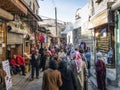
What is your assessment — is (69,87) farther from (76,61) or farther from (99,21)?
(99,21)

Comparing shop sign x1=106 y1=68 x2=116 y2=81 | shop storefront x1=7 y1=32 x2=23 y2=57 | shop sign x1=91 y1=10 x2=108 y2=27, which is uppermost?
shop sign x1=91 y1=10 x2=108 y2=27

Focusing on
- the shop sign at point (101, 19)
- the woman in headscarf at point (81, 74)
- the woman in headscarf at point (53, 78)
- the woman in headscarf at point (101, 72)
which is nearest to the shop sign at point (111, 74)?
the woman in headscarf at point (101, 72)

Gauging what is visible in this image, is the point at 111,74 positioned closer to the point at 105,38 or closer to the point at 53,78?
the point at 105,38

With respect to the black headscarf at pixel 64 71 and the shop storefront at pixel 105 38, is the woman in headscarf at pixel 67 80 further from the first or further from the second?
the shop storefront at pixel 105 38

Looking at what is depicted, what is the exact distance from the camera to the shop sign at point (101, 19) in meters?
14.8

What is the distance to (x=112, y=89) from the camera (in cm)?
1144

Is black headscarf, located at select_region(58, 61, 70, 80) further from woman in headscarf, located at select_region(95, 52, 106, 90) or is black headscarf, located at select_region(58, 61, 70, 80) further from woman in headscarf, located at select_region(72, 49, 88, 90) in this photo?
woman in headscarf, located at select_region(95, 52, 106, 90)

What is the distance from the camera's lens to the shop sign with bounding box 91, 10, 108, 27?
584 inches

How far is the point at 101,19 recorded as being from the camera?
52.7 ft

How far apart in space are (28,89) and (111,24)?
5634 millimetres

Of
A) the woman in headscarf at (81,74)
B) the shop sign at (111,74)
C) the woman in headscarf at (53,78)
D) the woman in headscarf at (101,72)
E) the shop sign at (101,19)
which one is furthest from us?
the shop sign at (101,19)

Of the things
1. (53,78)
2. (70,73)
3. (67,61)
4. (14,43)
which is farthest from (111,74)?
(53,78)

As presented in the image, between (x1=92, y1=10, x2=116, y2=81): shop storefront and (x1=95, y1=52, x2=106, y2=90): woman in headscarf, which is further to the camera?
(x1=92, y1=10, x2=116, y2=81): shop storefront

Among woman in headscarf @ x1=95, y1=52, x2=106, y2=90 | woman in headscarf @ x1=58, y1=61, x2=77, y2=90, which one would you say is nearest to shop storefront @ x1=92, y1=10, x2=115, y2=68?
woman in headscarf @ x1=95, y1=52, x2=106, y2=90
